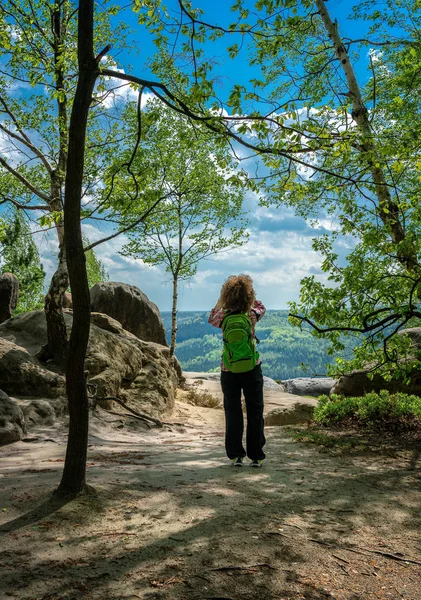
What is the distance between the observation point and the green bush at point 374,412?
1074cm

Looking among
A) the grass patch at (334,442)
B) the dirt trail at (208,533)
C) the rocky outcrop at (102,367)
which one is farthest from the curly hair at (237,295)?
the rocky outcrop at (102,367)

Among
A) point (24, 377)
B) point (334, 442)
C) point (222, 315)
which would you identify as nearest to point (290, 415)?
point (334, 442)

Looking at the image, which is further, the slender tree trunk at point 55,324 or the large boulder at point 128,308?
the large boulder at point 128,308

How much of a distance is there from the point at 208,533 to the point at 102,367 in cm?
907

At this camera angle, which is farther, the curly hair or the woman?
the curly hair

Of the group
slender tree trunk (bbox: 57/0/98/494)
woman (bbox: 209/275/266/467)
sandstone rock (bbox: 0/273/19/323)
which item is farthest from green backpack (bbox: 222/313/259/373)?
sandstone rock (bbox: 0/273/19/323)

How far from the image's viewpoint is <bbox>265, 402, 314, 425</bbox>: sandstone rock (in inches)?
522

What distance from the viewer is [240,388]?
243 inches

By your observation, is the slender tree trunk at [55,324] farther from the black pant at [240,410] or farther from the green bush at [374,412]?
the black pant at [240,410]

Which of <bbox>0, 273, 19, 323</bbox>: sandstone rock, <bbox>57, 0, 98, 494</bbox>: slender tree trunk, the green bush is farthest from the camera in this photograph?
<bbox>0, 273, 19, 323</bbox>: sandstone rock

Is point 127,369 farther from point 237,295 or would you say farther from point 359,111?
point 359,111

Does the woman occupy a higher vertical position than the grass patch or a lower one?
higher

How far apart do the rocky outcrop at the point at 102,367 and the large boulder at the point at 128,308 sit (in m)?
5.97

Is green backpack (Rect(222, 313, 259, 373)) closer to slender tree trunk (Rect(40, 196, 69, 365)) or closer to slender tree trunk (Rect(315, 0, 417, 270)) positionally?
slender tree trunk (Rect(315, 0, 417, 270))
